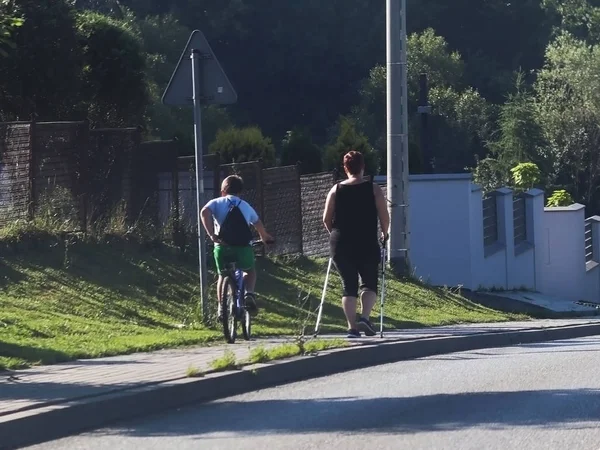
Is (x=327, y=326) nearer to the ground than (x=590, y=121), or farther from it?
nearer to the ground

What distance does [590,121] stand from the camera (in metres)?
48.1

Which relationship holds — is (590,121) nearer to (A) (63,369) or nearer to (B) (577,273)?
(B) (577,273)

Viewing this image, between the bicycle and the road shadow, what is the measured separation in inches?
98.8

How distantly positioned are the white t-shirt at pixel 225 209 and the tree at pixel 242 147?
1436 cm

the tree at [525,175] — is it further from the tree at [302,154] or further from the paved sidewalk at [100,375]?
the paved sidewalk at [100,375]

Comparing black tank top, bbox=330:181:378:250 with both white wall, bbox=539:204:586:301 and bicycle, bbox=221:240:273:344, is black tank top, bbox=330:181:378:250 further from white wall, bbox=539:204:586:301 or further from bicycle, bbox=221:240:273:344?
white wall, bbox=539:204:586:301

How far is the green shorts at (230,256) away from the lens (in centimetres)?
1166

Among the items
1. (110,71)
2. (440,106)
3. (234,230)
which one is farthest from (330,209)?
(440,106)

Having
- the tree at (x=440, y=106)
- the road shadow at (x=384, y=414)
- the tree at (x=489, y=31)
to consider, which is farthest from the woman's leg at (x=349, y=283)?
the tree at (x=489, y=31)

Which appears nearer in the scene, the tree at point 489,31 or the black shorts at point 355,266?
the black shorts at point 355,266

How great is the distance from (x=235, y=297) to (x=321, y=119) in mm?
41324

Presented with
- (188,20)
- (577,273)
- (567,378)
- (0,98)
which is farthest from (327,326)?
(188,20)

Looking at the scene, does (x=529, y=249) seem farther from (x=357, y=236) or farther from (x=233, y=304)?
(x=233, y=304)

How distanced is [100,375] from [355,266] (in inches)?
137
